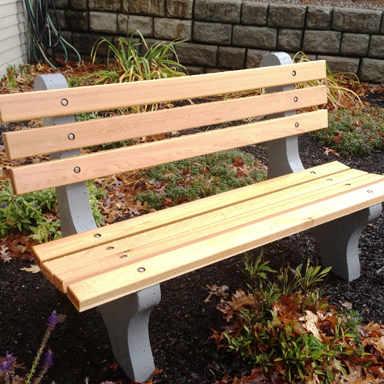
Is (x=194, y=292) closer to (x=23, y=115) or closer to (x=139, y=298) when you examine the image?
(x=139, y=298)

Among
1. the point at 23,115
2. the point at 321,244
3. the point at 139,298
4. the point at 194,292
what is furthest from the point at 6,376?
the point at 321,244

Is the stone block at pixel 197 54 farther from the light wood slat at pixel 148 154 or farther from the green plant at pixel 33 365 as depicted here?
the green plant at pixel 33 365

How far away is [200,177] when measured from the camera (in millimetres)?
4020

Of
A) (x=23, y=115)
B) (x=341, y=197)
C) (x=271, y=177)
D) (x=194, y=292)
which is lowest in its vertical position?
(x=194, y=292)

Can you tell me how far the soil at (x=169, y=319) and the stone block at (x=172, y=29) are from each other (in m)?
3.82

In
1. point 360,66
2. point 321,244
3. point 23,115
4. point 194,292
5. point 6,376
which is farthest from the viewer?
point 360,66

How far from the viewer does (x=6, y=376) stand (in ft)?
5.98

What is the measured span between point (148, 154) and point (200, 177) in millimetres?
1516

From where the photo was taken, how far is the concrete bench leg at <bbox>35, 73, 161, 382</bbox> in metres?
2.00

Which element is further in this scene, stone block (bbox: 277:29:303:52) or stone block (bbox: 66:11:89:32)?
stone block (bbox: 66:11:89:32)

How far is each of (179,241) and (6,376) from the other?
2.79 feet

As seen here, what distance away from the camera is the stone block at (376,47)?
615cm

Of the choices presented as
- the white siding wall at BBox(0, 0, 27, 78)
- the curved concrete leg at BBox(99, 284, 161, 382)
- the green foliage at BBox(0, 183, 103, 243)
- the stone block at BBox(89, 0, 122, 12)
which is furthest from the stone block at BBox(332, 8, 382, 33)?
the curved concrete leg at BBox(99, 284, 161, 382)

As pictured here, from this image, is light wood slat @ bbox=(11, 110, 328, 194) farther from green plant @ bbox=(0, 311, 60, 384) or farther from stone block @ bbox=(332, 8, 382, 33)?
stone block @ bbox=(332, 8, 382, 33)
